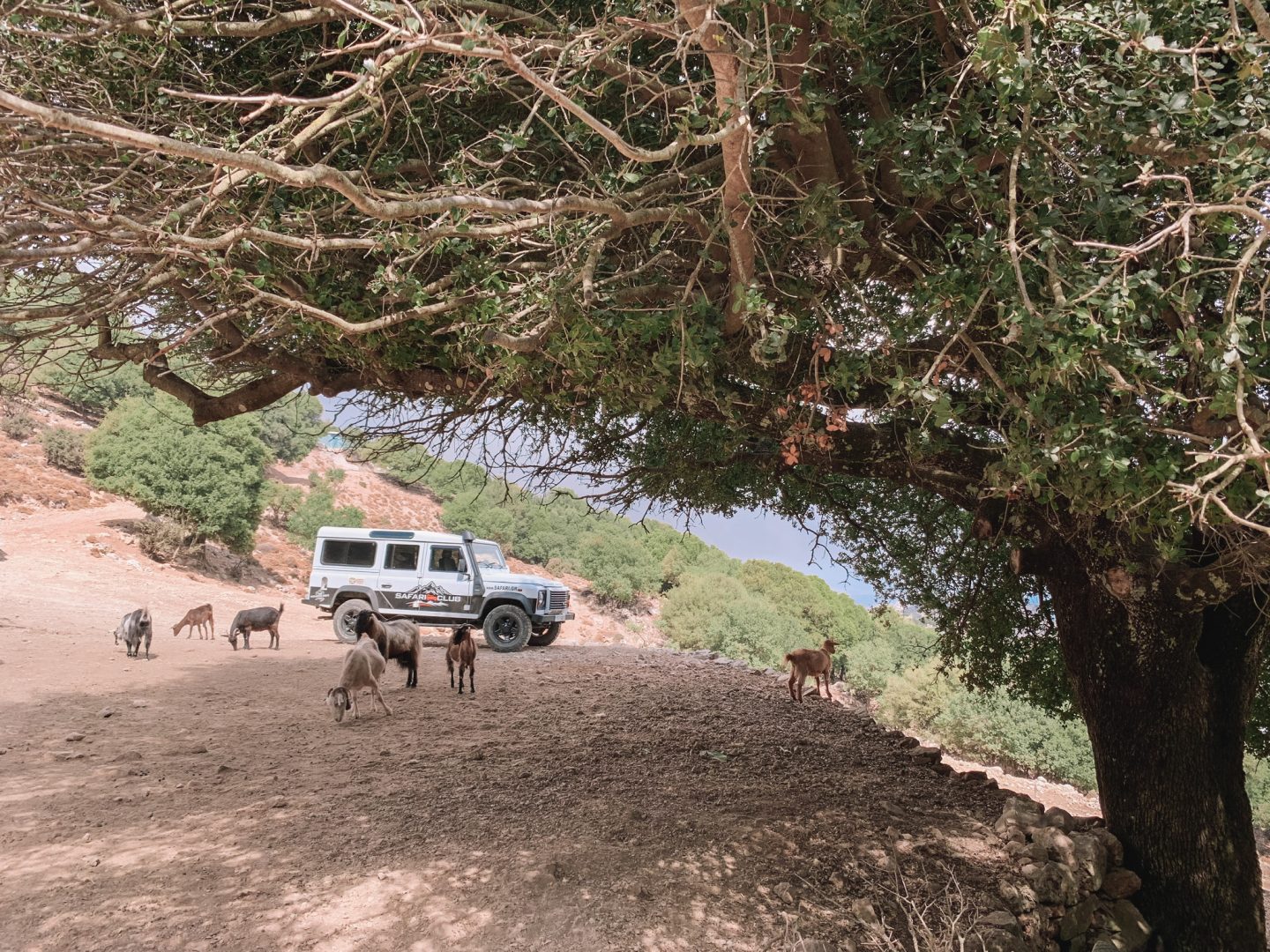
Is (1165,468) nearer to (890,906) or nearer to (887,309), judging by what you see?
(887,309)

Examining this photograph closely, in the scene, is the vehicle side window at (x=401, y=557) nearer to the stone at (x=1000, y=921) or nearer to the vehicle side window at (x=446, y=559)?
the vehicle side window at (x=446, y=559)

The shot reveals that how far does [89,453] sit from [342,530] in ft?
52.4

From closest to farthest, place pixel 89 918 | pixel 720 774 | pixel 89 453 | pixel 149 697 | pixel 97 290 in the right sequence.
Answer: pixel 89 918
pixel 97 290
pixel 720 774
pixel 149 697
pixel 89 453

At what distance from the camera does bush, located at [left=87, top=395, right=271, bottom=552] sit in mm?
25844

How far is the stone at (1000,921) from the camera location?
4555 mm

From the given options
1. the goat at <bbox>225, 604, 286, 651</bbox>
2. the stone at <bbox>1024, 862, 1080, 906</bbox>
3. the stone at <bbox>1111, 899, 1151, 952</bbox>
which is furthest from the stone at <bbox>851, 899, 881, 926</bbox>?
the goat at <bbox>225, 604, 286, 651</bbox>

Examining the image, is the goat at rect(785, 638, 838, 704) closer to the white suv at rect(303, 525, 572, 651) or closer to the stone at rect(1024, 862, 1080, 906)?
the stone at rect(1024, 862, 1080, 906)

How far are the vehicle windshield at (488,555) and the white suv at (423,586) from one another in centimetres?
6

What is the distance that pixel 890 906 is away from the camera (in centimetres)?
471

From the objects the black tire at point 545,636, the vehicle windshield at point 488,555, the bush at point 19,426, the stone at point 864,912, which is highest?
the bush at point 19,426

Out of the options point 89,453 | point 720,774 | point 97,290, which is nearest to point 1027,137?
point 720,774

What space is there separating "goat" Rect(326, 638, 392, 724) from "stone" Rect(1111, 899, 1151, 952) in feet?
22.6

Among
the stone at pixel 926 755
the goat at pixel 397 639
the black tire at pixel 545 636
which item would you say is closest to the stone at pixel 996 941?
the stone at pixel 926 755

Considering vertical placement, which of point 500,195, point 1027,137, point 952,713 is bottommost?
point 952,713
